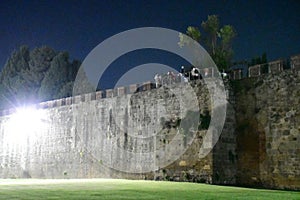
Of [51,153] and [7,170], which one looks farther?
[7,170]

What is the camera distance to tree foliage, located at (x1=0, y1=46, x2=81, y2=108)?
39406 mm

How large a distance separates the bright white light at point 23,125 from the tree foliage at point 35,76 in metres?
10.5

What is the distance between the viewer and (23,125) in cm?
2725

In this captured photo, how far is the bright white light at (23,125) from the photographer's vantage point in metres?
26.2

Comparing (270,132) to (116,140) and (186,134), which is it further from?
(116,140)

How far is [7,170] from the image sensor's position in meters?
28.0

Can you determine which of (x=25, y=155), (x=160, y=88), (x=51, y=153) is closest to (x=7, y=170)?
(x=25, y=155)

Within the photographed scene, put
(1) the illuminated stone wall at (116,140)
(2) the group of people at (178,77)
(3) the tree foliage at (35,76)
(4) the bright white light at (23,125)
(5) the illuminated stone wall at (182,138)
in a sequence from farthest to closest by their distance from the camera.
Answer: (3) the tree foliage at (35,76)
(4) the bright white light at (23,125)
(2) the group of people at (178,77)
(1) the illuminated stone wall at (116,140)
(5) the illuminated stone wall at (182,138)

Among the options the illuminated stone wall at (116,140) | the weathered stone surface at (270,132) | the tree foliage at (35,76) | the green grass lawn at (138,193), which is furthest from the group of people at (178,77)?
the tree foliage at (35,76)

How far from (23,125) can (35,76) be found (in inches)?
571

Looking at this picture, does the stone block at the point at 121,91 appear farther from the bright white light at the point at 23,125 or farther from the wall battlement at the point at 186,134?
the bright white light at the point at 23,125

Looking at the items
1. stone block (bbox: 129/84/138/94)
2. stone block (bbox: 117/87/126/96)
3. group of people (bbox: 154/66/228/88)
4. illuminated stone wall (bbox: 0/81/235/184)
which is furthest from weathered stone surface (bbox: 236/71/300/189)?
stone block (bbox: 117/87/126/96)

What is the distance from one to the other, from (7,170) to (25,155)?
211 centimetres

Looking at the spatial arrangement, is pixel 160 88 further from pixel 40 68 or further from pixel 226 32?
pixel 40 68
